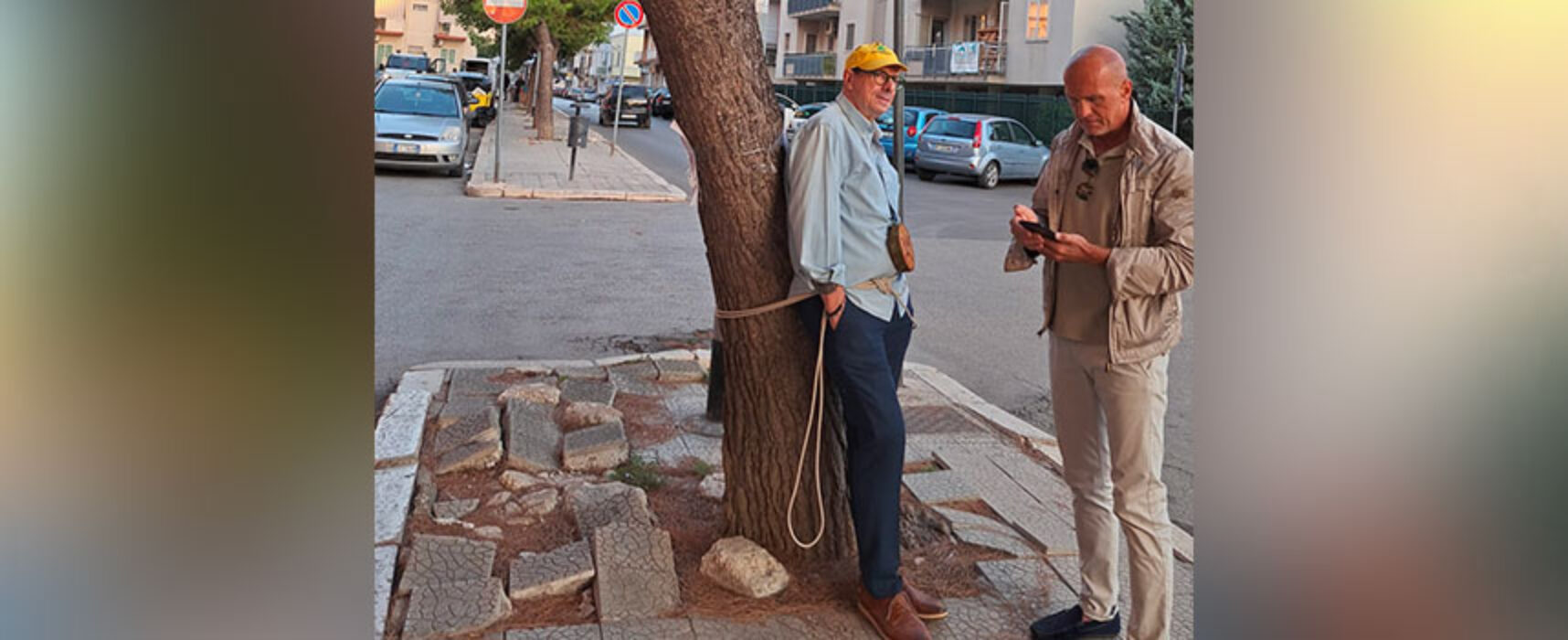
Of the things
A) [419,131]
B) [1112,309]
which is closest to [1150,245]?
[1112,309]

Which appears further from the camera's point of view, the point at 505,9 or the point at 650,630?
the point at 505,9

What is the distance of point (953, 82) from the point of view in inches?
1531

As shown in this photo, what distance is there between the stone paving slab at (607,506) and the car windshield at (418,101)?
16.5 m

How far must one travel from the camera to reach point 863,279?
3.62 metres

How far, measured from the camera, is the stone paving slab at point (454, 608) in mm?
3648

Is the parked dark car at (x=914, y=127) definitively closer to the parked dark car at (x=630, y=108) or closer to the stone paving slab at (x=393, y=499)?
the parked dark car at (x=630, y=108)

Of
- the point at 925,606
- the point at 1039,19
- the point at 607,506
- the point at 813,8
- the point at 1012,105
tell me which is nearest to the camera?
the point at 925,606

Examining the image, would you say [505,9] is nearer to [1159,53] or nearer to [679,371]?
[679,371]

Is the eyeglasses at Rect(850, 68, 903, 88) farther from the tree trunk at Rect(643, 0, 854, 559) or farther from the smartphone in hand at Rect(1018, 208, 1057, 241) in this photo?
the smartphone in hand at Rect(1018, 208, 1057, 241)

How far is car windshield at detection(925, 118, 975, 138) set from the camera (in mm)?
23375

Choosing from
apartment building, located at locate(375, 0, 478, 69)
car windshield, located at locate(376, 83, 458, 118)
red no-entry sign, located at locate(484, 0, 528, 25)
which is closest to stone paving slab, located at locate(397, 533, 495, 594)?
red no-entry sign, located at locate(484, 0, 528, 25)

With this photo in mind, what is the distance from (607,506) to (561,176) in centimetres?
1623

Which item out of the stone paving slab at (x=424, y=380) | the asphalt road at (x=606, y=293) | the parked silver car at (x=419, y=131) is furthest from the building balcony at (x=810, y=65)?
the stone paving slab at (x=424, y=380)
